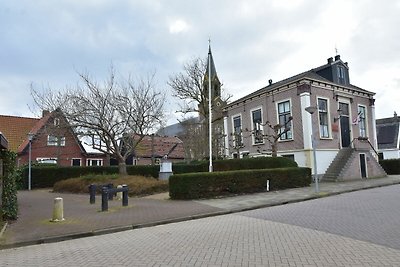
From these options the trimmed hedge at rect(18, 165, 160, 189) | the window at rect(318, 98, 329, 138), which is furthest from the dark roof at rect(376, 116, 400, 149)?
the trimmed hedge at rect(18, 165, 160, 189)

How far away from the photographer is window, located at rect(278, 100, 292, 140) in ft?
84.5

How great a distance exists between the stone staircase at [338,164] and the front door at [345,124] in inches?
45.6

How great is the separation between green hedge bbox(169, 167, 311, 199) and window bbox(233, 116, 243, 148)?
11104mm

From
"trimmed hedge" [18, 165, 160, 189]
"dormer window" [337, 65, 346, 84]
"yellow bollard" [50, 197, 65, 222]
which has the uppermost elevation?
"dormer window" [337, 65, 346, 84]

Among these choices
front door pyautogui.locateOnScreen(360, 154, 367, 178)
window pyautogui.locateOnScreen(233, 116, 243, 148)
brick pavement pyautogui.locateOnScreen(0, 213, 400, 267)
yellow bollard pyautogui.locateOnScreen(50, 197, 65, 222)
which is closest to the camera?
brick pavement pyautogui.locateOnScreen(0, 213, 400, 267)

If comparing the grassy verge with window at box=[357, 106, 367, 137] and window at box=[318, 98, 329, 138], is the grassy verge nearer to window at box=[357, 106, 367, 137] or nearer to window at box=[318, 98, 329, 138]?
window at box=[318, 98, 329, 138]

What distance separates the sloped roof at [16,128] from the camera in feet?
114

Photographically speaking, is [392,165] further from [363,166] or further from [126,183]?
[126,183]

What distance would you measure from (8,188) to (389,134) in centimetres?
4743

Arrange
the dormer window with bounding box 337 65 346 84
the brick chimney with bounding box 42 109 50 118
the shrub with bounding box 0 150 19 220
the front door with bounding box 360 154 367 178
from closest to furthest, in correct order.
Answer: the shrub with bounding box 0 150 19 220, the brick chimney with bounding box 42 109 50 118, the front door with bounding box 360 154 367 178, the dormer window with bounding box 337 65 346 84

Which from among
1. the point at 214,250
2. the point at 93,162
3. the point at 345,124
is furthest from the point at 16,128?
the point at 214,250

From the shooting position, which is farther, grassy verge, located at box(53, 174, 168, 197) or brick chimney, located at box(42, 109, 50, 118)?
brick chimney, located at box(42, 109, 50, 118)

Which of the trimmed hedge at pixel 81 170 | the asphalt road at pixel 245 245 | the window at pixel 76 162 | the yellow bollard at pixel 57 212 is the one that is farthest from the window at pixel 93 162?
the asphalt road at pixel 245 245

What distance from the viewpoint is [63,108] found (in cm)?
2047
